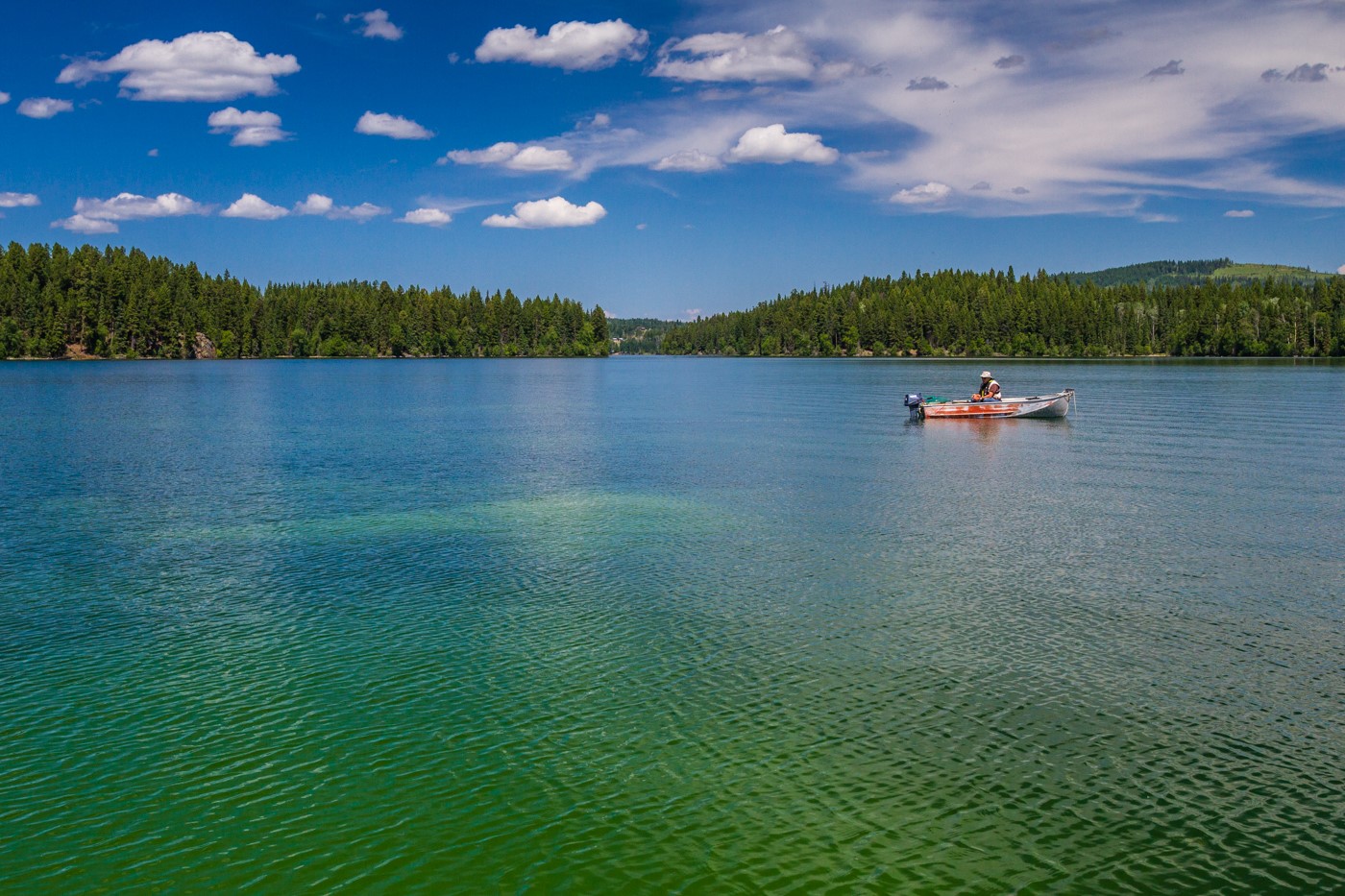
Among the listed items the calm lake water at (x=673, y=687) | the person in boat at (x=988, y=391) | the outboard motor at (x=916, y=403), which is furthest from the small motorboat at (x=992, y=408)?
the calm lake water at (x=673, y=687)

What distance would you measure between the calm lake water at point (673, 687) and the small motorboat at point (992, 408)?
84.9 feet

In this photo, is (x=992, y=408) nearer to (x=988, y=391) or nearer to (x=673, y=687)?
(x=988, y=391)

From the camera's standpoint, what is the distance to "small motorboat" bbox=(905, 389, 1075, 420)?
62.2 meters

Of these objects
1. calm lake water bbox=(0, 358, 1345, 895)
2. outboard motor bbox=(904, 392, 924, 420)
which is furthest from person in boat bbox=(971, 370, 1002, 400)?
calm lake water bbox=(0, 358, 1345, 895)

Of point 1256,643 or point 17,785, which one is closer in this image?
point 17,785

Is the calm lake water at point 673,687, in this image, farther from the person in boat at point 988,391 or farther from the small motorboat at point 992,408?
the person in boat at point 988,391

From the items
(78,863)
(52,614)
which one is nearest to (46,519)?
(52,614)

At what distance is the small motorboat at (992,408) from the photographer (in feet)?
204

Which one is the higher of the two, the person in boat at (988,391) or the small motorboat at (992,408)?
the person in boat at (988,391)

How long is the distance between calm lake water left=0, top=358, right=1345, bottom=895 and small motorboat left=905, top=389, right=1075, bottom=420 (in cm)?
2587

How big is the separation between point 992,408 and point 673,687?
52.3m

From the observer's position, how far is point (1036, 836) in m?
10.9

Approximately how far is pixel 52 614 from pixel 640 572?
1234cm

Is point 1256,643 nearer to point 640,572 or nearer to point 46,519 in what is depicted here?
point 640,572
